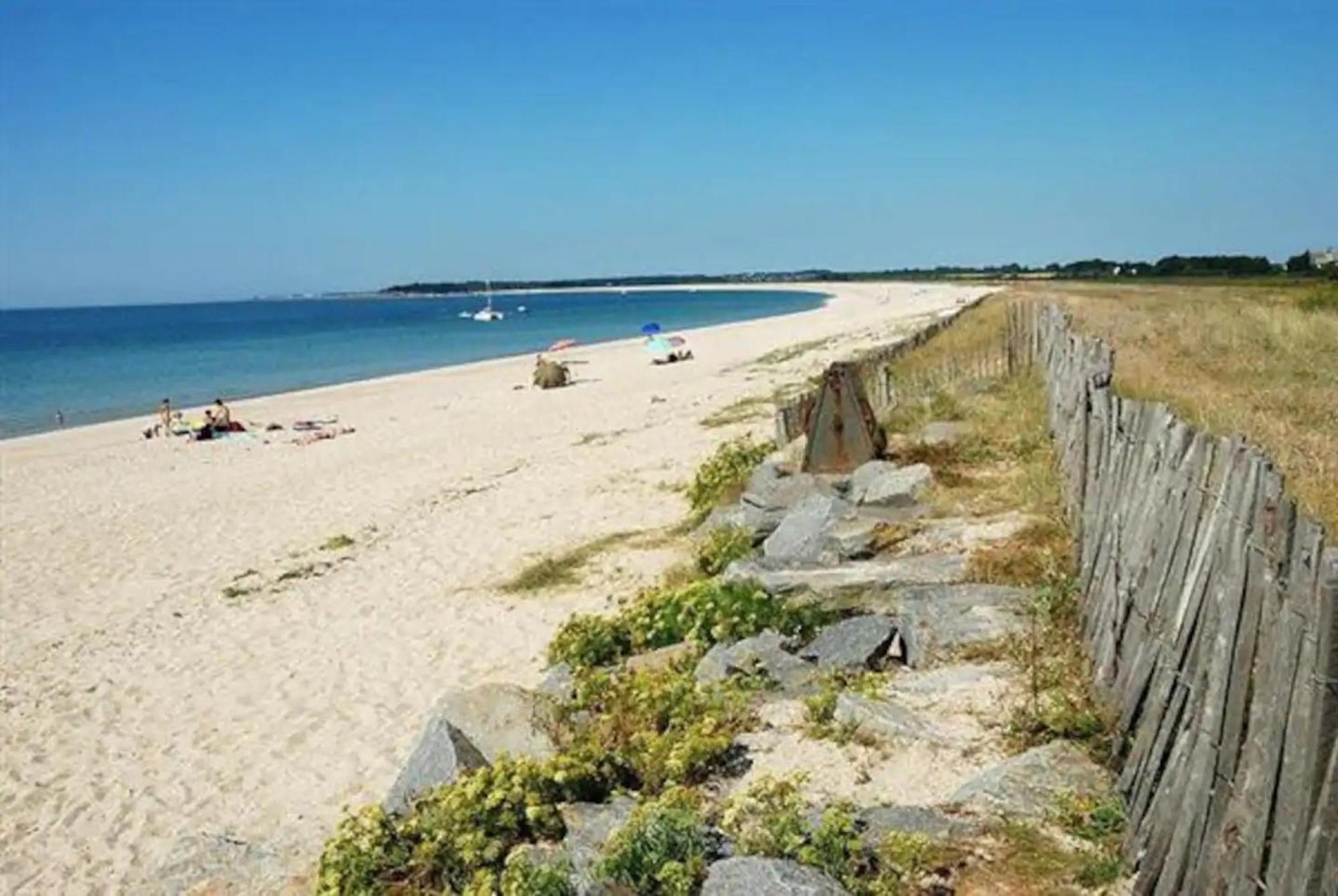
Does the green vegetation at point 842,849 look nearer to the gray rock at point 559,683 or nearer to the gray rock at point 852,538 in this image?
the gray rock at point 559,683

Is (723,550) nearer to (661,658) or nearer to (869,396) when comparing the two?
(661,658)

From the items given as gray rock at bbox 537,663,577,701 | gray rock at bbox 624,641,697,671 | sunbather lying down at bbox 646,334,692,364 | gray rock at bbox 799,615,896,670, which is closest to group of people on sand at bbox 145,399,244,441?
sunbather lying down at bbox 646,334,692,364

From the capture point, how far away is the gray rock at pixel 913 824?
4008 millimetres

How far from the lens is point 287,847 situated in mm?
5598

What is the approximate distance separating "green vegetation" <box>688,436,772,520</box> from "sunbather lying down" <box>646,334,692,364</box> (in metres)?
26.3

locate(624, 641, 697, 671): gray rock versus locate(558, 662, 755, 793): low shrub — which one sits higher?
locate(558, 662, 755, 793): low shrub

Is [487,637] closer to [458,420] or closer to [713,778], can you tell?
[713,778]

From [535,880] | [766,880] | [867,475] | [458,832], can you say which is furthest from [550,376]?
[766,880]

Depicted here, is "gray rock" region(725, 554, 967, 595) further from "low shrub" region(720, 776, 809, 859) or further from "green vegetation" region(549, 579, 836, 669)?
"low shrub" region(720, 776, 809, 859)

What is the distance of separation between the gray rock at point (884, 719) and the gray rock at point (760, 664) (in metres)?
0.69

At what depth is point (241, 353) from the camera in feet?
223

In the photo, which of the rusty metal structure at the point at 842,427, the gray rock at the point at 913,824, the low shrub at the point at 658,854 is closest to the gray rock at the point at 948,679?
the gray rock at the point at 913,824

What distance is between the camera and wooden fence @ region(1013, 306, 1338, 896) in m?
2.57

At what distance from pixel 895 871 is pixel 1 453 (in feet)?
92.9
